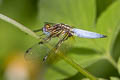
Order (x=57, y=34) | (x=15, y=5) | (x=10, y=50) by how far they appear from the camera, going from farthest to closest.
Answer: (x=15, y=5)
(x=10, y=50)
(x=57, y=34)

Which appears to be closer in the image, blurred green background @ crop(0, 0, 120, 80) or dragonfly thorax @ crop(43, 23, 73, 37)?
dragonfly thorax @ crop(43, 23, 73, 37)

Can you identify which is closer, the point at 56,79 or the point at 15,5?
the point at 56,79

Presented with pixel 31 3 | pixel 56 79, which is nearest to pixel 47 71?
pixel 56 79

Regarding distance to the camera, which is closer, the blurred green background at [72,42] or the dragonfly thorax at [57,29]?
the dragonfly thorax at [57,29]

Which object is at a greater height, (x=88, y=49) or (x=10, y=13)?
(x=10, y=13)

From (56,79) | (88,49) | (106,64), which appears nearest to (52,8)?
(88,49)

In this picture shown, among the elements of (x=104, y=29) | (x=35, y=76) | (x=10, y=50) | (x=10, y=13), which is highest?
(x=10, y=13)

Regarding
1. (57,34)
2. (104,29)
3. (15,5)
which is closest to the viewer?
(57,34)

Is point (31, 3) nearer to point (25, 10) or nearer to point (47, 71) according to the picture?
point (25, 10)
